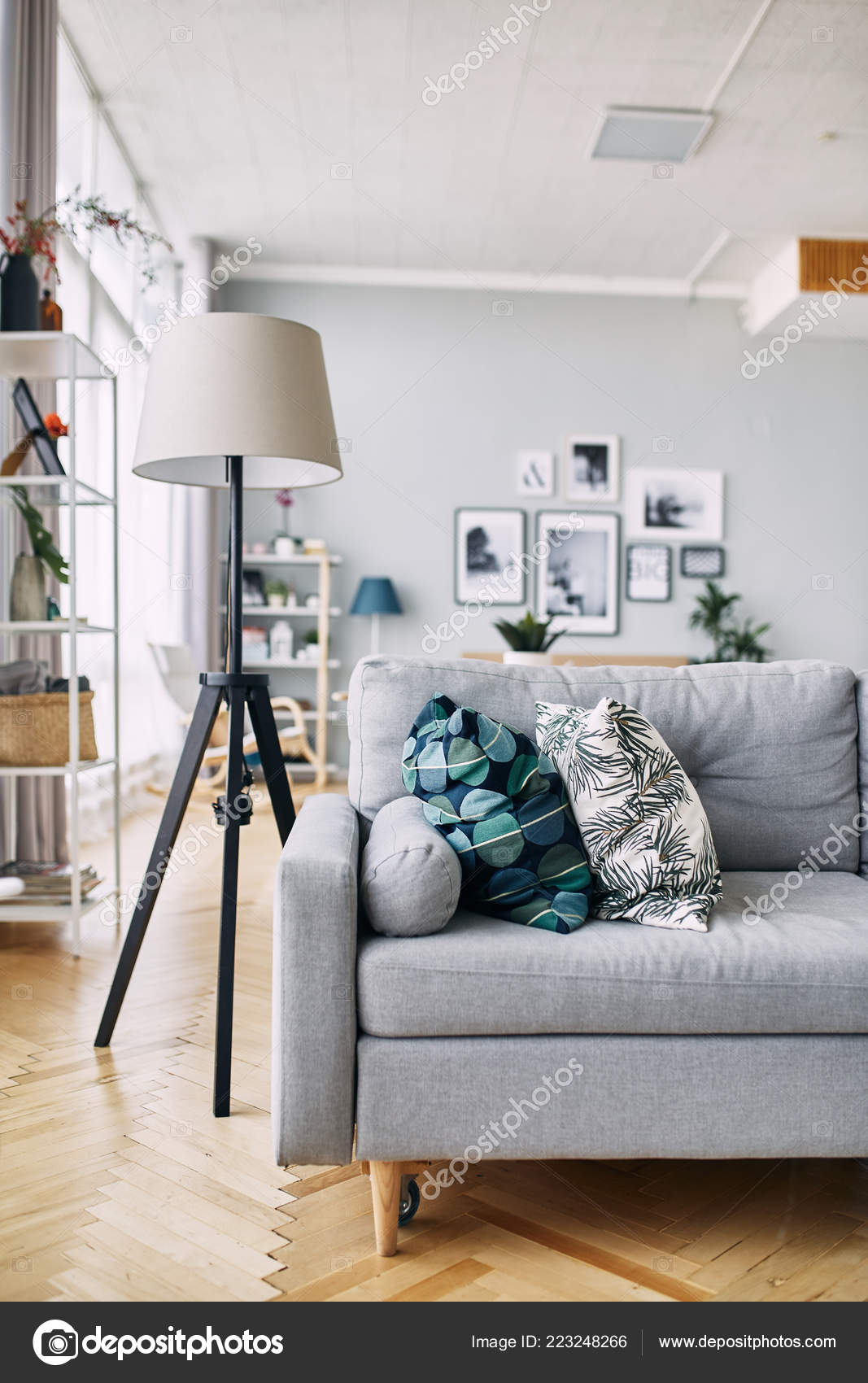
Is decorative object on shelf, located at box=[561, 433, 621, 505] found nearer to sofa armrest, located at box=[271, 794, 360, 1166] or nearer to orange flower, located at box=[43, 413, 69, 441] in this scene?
orange flower, located at box=[43, 413, 69, 441]

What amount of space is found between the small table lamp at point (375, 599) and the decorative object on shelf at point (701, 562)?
6.47ft

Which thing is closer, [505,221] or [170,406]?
[170,406]

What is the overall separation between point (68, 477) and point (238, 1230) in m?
2.05

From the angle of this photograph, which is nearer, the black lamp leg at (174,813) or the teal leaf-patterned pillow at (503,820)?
the teal leaf-patterned pillow at (503,820)

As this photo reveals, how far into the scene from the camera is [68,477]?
2.81 m

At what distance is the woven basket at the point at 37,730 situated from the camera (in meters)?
2.88

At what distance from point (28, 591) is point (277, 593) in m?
3.63

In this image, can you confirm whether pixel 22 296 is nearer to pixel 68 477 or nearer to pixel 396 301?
pixel 68 477

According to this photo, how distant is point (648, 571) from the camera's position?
22.6ft

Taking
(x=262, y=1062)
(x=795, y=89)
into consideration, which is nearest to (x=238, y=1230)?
(x=262, y=1062)

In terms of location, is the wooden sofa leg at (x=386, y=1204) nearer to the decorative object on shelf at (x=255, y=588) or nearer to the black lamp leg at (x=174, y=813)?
the black lamp leg at (x=174, y=813)

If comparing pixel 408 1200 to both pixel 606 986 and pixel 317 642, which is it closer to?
pixel 606 986

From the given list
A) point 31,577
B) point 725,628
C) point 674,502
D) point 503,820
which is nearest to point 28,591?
point 31,577
